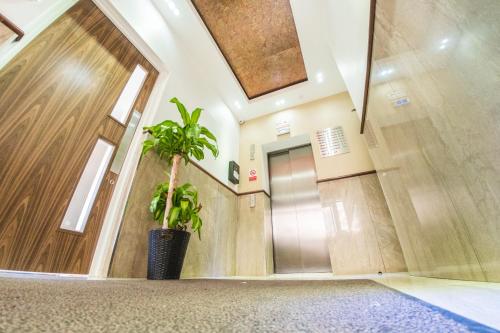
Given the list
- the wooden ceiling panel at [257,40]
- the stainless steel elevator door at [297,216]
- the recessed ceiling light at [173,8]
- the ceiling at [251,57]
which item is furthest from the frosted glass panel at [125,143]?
the stainless steel elevator door at [297,216]

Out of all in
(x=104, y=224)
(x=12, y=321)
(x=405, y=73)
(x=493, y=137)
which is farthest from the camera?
(x=104, y=224)

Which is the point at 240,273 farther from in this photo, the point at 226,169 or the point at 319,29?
the point at 319,29

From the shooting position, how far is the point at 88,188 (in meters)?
1.75

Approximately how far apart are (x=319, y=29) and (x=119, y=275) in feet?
13.2

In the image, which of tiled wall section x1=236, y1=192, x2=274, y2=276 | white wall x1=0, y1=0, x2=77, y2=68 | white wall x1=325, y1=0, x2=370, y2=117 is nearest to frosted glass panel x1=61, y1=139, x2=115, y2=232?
white wall x1=0, y1=0, x2=77, y2=68

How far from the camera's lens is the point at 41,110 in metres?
1.53

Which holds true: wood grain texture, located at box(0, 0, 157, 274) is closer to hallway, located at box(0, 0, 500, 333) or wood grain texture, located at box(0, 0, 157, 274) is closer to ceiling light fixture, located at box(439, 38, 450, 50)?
hallway, located at box(0, 0, 500, 333)

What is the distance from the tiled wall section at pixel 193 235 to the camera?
1.73 metres

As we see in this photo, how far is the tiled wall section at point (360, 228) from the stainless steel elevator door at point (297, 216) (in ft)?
1.23

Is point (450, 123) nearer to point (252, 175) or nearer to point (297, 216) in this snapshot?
point (297, 216)

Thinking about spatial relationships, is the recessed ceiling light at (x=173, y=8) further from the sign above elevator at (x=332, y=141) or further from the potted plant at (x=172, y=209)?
the sign above elevator at (x=332, y=141)

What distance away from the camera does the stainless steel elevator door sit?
10.7ft

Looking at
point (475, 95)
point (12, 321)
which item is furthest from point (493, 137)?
point (12, 321)

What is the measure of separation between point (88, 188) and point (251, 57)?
313cm
